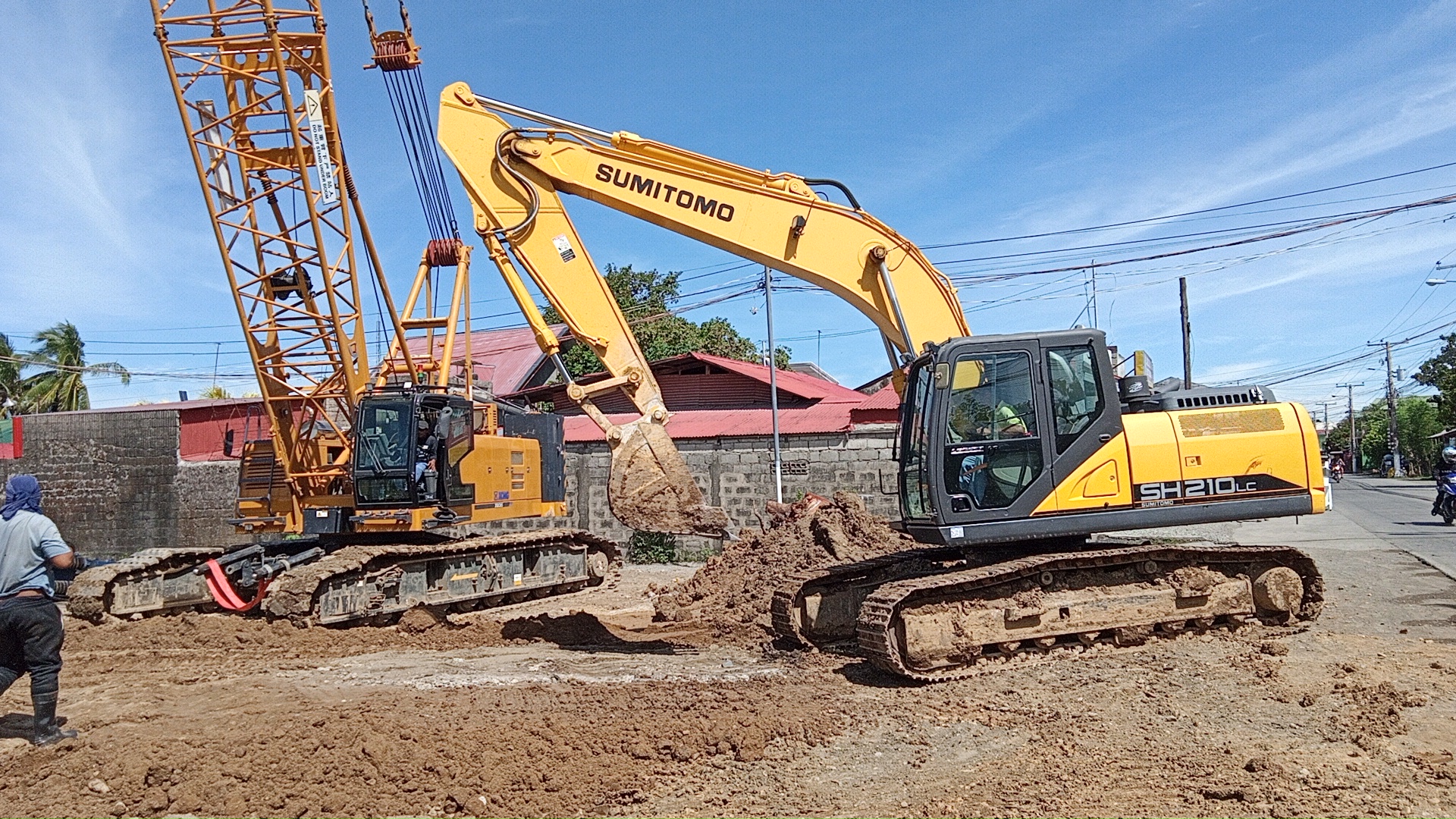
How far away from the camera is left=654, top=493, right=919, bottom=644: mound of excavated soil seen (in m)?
9.70

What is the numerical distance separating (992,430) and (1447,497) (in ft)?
51.3

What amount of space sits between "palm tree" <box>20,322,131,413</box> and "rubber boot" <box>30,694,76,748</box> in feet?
118

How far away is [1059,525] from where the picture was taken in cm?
Result: 700

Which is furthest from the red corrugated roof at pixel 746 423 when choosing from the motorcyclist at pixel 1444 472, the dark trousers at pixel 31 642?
the dark trousers at pixel 31 642

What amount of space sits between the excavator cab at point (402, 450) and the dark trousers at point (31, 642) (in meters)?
5.05

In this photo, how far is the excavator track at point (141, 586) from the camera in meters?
10.0

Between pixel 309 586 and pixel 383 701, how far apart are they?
12.2ft

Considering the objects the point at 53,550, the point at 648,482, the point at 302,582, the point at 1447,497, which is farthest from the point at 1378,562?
the point at 53,550

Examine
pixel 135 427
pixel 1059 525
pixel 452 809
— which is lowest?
pixel 452 809

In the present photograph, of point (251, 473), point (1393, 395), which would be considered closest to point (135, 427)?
point (251, 473)

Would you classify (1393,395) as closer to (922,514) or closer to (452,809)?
(922,514)

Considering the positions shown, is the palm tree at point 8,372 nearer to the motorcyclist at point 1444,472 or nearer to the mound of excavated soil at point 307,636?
the mound of excavated soil at point 307,636

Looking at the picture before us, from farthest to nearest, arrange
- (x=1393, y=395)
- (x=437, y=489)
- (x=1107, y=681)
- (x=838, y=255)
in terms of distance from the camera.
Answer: (x=1393, y=395)
(x=437, y=489)
(x=838, y=255)
(x=1107, y=681)

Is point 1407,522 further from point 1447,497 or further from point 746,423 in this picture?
point 746,423
